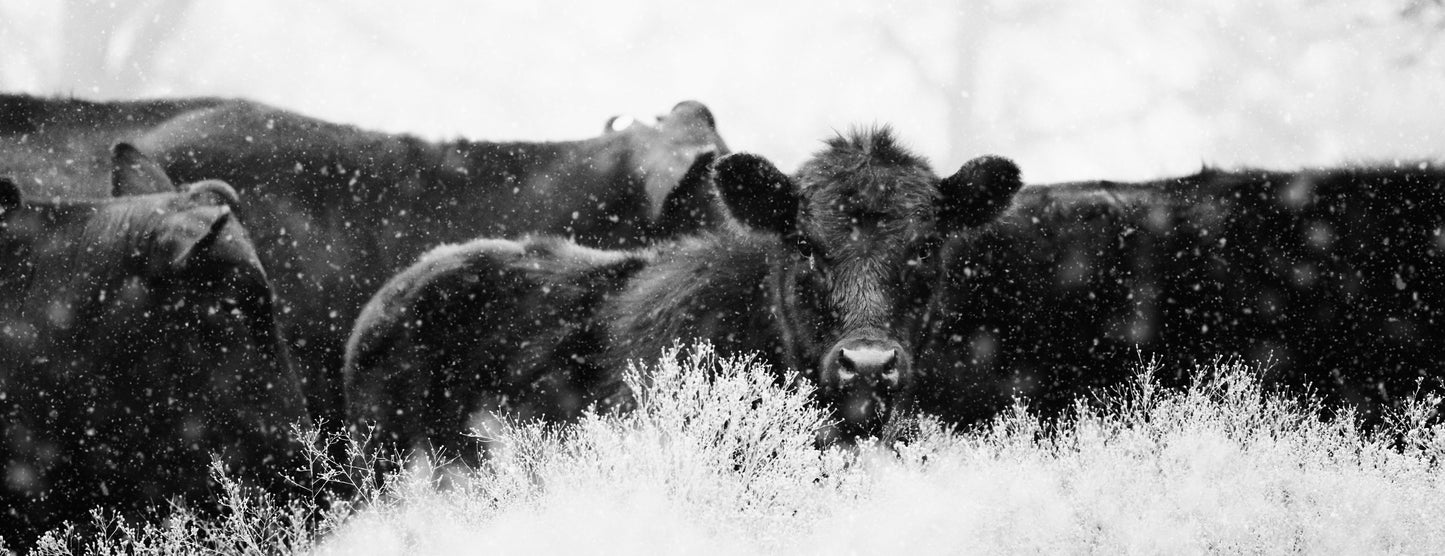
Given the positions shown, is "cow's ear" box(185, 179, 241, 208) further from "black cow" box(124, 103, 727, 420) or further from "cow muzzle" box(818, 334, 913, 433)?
"cow muzzle" box(818, 334, 913, 433)

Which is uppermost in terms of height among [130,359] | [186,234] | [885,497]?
[186,234]

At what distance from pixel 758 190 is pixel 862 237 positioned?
27.4 inches

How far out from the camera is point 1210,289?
22.2 ft

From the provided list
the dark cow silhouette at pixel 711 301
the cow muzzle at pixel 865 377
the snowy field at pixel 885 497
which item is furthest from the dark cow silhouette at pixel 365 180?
the snowy field at pixel 885 497

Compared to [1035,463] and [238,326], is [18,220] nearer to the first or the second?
[238,326]

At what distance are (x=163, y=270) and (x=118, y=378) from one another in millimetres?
557

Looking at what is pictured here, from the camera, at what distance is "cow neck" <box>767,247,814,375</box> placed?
18.9 ft

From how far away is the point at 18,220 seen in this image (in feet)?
20.2

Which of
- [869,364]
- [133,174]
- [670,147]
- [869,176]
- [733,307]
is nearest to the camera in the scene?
[869,364]

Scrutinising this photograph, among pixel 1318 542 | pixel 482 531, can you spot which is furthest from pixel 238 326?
pixel 1318 542

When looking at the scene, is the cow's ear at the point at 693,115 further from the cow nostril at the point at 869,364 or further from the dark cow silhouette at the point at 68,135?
the cow nostril at the point at 869,364

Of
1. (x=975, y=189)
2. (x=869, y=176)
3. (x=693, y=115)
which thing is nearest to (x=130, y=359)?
(x=869, y=176)

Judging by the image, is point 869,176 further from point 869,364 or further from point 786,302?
point 869,364

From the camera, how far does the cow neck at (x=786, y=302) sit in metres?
5.75
